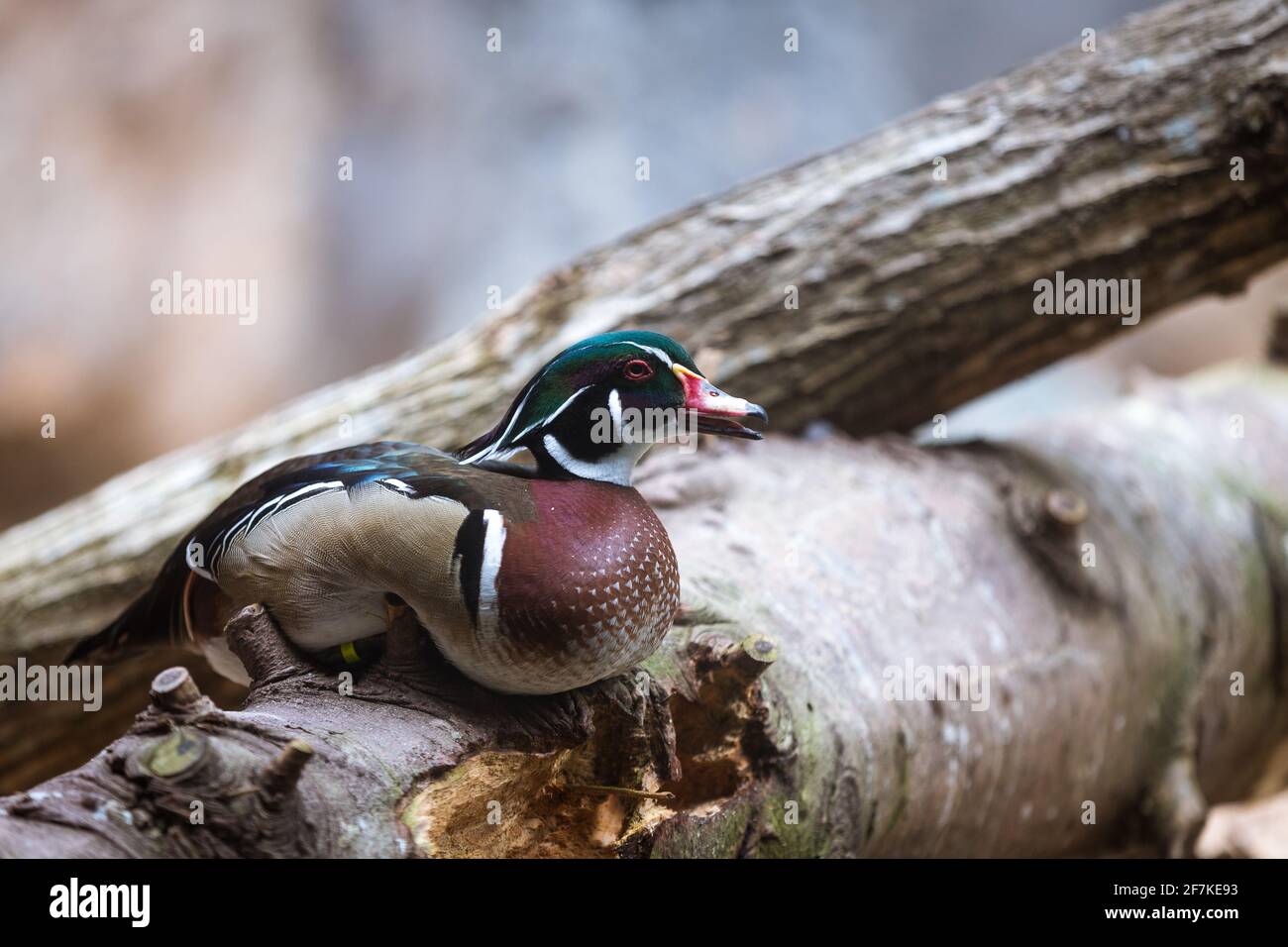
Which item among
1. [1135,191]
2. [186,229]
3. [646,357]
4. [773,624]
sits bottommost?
[773,624]

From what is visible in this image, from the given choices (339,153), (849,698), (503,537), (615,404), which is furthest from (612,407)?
(339,153)

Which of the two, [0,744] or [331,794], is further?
[0,744]

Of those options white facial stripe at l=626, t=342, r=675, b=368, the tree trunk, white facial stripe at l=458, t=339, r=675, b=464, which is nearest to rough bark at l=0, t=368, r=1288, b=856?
the tree trunk

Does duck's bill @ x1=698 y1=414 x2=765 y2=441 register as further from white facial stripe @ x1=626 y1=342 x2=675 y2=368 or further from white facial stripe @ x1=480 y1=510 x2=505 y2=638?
white facial stripe @ x1=480 y1=510 x2=505 y2=638
